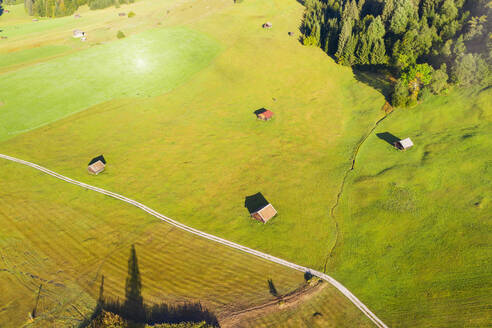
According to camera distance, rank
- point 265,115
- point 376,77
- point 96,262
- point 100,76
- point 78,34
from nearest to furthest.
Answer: point 96,262, point 265,115, point 376,77, point 100,76, point 78,34

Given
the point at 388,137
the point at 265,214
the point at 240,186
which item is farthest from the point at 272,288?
the point at 388,137

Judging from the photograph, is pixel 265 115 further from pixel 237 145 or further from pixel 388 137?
pixel 388 137

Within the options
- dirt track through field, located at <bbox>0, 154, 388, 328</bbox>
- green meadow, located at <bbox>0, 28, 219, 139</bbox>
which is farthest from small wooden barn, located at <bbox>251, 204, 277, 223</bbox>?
green meadow, located at <bbox>0, 28, 219, 139</bbox>

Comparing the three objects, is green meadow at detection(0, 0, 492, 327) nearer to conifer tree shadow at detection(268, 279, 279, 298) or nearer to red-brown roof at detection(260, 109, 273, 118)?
conifer tree shadow at detection(268, 279, 279, 298)

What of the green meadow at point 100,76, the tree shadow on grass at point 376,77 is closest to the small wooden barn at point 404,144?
the tree shadow on grass at point 376,77

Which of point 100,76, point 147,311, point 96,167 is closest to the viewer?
point 147,311

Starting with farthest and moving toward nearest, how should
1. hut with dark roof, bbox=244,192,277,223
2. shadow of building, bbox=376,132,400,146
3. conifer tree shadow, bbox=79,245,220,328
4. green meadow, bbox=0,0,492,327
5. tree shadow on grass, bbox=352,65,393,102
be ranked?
tree shadow on grass, bbox=352,65,393,102, shadow of building, bbox=376,132,400,146, hut with dark roof, bbox=244,192,277,223, green meadow, bbox=0,0,492,327, conifer tree shadow, bbox=79,245,220,328
